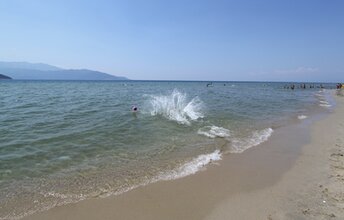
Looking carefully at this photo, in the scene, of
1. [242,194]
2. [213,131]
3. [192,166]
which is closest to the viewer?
[242,194]

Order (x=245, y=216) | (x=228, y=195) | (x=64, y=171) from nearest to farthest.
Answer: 1. (x=245, y=216)
2. (x=228, y=195)
3. (x=64, y=171)

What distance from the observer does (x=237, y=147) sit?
35.2ft

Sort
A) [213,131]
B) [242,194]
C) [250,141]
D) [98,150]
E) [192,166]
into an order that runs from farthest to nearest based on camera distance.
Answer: [213,131], [250,141], [98,150], [192,166], [242,194]

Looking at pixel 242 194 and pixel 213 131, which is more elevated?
pixel 213 131

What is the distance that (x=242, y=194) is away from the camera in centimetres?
641

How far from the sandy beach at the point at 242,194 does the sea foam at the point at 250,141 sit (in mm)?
775

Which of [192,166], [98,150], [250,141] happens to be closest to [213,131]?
[250,141]

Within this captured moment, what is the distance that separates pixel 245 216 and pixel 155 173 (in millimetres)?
3126

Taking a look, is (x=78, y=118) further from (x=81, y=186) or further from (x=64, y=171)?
(x=81, y=186)

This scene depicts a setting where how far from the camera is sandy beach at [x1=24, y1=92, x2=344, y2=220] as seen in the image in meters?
5.41

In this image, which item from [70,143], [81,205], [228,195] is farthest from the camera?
[70,143]

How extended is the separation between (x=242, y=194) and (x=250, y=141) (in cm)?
568

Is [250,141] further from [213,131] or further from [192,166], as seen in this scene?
[192,166]

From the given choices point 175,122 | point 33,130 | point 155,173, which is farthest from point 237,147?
point 33,130
